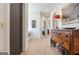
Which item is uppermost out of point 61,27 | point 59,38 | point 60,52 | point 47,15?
point 47,15

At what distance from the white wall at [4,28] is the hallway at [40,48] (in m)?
0.27

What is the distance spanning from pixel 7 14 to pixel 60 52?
0.86 metres

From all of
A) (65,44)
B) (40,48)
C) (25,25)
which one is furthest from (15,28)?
(65,44)

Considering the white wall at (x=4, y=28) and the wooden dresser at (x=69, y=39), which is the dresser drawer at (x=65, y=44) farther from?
the white wall at (x=4, y=28)

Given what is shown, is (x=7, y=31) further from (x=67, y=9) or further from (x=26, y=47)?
(x=67, y=9)

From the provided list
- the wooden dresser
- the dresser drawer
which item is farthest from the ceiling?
the dresser drawer

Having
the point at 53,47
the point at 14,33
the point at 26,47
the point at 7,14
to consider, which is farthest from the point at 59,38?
the point at 7,14

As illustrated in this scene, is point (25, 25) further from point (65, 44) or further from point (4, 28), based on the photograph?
point (65, 44)

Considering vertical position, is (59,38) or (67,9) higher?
(67,9)

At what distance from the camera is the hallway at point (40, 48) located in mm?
2004

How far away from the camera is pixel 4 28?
6.59 feet

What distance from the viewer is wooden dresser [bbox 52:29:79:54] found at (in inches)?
77.2

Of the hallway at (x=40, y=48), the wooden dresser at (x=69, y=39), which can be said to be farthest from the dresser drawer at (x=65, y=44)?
the hallway at (x=40, y=48)

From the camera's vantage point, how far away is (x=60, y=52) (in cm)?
203
